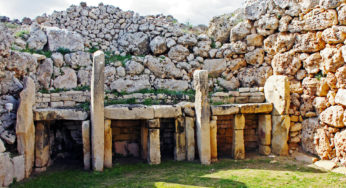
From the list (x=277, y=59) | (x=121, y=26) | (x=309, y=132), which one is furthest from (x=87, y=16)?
(x=309, y=132)

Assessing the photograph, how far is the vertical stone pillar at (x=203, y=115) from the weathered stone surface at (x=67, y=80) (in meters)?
4.74

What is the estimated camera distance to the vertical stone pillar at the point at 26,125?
28.3 feet

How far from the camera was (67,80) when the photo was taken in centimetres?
1148

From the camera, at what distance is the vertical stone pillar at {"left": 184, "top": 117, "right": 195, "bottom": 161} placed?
10.3m

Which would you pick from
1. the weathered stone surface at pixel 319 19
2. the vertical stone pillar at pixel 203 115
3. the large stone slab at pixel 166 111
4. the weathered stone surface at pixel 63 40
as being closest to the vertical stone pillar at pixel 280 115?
the weathered stone surface at pixel 319 19

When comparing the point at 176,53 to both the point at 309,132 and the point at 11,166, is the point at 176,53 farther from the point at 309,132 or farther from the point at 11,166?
the point at 11,166

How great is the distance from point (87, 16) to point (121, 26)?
4.88 feet

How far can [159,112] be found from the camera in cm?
995

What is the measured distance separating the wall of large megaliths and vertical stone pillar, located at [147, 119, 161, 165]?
3.78 feet

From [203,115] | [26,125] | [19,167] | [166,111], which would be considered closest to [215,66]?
[203,115]

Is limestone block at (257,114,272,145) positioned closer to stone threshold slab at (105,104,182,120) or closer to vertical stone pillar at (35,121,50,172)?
stone threshold slab at (105,104,182,120)

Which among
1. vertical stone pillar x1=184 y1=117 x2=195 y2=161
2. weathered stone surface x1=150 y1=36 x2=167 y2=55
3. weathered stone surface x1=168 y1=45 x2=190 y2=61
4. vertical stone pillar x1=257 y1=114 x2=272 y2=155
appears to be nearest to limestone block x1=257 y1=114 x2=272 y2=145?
vertical stone pillar x1=257 y1=114 x2=272 y2=155

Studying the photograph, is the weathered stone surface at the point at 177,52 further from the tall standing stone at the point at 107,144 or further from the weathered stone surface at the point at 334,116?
the weathered stone surface at the point at 334,116

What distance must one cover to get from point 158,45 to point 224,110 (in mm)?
4227
